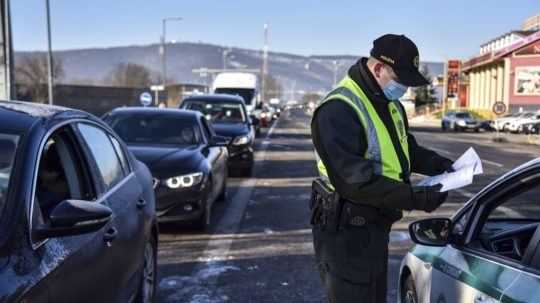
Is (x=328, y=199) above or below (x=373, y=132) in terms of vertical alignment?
below

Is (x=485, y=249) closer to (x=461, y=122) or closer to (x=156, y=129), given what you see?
(x=156, y=129)

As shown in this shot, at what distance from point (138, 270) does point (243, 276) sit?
6.16ft

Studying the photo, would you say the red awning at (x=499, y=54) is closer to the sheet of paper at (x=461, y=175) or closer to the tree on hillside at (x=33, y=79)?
the tree on hillside at (x=33, y=79)

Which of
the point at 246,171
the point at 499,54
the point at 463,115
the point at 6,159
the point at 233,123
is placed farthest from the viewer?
the point at 499,54

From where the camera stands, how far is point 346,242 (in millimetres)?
3260

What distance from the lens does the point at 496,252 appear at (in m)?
3.38

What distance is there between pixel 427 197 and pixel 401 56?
2.10ft

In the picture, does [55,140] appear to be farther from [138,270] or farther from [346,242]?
[346,242]

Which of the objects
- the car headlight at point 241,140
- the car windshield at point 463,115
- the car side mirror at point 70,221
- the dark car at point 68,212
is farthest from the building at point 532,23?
the car side mirror at point 70,221

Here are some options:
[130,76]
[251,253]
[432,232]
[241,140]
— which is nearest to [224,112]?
[241,140]

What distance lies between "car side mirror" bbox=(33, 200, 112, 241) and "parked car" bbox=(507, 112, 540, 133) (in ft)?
148

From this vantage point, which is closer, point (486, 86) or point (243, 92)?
point (243, 92)

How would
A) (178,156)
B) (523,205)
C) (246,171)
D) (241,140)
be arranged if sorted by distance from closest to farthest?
(523,205), (178,156), (241,140), (246,171)

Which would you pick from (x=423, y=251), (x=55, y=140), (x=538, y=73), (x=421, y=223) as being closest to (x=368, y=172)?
(x=421, y=223)
